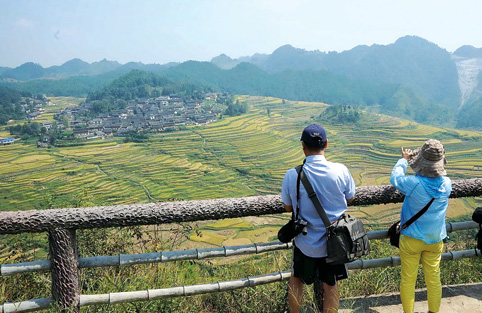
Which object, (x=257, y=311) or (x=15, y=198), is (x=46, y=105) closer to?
(x=15, y=198)

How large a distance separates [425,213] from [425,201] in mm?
76

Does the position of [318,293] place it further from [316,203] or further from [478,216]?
[478,216]

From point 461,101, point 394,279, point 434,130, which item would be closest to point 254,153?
point 434,130

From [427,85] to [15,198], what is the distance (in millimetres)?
196366

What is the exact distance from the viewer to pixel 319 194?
1.72m

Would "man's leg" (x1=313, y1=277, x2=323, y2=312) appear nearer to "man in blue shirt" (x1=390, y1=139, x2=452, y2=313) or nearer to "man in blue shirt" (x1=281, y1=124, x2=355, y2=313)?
"man in blue shirt" (x1=281, y1=124, x2=355, y2=313)

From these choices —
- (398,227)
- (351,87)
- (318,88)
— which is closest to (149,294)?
(398,227)

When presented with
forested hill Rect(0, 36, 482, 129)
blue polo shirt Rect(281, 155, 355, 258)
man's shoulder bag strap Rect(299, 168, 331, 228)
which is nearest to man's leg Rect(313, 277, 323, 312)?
blue polo shirt Rect(281, 155, 355, 258)

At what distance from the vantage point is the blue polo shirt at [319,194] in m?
1.71

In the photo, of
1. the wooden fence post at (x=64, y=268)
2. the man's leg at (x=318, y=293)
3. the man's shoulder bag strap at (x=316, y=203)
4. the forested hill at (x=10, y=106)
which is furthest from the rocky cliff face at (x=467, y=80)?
the wooden fence post at (x=64, y=268)

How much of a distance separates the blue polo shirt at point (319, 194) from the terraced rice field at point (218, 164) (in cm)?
2706

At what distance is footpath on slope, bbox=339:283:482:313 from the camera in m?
2.19

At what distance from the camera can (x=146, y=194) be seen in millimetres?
40000

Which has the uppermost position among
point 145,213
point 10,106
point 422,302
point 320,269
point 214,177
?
point 145,213
